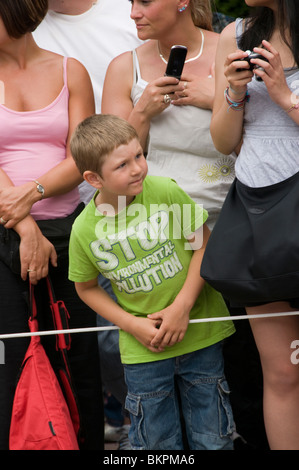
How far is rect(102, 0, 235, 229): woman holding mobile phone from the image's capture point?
2871mm

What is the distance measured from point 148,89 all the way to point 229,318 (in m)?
0.87

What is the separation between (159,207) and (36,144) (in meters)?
0.58

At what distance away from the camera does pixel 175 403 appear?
2.77 metres

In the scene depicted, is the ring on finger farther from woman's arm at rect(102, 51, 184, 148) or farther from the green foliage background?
the green foliage background

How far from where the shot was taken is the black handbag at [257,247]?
2.30m

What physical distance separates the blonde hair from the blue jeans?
124 centimetres

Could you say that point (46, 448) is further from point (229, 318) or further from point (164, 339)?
point (229, 318)

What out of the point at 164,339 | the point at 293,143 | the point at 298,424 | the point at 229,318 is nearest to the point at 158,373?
the point at 164,339

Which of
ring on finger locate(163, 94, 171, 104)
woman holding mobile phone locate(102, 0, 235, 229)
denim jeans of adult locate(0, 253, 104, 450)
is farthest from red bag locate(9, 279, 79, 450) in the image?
ring on finger locate(163, 94, 171, 104)

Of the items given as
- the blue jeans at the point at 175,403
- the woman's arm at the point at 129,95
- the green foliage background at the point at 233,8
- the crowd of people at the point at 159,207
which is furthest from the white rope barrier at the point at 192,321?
the green foliage background at the point at 233,8

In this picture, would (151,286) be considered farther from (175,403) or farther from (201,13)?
(201,13)

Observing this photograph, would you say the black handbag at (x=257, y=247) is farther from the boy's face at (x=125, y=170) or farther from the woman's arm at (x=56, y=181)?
the woman's arm at (x=56, y=181)

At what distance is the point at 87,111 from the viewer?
3.05m

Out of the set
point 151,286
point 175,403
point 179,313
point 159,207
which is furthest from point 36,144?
point 175,403
